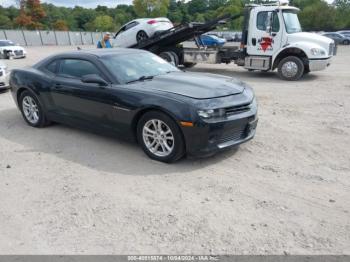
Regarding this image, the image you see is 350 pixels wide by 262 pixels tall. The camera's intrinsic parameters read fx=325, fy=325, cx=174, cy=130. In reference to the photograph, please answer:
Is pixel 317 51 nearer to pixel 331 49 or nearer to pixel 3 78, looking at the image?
pixel 331 49

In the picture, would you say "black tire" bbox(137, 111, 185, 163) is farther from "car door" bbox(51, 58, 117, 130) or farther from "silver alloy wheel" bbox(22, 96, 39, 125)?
"silver alloy wheel" bbox(22, 96, 39, 125)

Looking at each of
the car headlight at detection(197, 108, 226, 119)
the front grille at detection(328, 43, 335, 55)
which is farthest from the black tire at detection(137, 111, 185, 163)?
the front grille at detection(328, 43, 335, 55)

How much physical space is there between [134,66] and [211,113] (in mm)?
1815

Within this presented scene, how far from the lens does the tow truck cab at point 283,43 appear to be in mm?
11070

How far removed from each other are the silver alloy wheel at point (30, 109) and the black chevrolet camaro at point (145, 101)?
0.11 meters

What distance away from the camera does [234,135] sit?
14.5ft

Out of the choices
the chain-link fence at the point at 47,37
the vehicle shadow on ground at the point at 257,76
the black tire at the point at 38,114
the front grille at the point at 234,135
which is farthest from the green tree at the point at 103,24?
the front grille at the point at 234,135

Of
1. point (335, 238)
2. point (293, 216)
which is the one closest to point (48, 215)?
point (293, 216)

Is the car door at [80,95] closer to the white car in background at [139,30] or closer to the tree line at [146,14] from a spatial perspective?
the white car in background at [139,30]

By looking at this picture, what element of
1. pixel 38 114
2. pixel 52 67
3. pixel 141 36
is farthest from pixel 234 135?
pixel 141 36

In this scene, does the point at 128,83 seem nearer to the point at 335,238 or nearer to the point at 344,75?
the point at 335,238

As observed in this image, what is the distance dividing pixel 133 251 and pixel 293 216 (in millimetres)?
1607

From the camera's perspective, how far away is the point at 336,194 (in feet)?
11.9

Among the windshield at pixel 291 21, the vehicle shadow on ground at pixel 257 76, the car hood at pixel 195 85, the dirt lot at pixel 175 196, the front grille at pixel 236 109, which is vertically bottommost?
the vehicle shadow on ground at pixel 257 76
